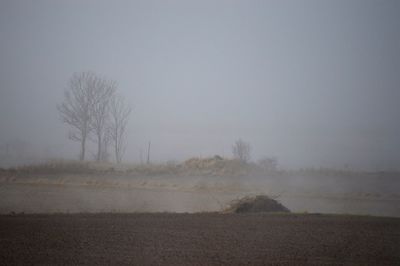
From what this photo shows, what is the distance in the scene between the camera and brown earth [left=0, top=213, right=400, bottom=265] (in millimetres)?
8172

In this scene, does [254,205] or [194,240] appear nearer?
[194,240]

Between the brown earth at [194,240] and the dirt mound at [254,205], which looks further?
the dirt mound at [254,205]

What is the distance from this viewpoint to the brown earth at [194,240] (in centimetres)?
817

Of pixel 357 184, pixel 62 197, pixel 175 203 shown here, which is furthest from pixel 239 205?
pixel 357 184

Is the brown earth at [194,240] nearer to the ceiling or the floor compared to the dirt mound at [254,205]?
nearer to the floor

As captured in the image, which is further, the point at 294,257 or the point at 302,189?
the point at 302,189

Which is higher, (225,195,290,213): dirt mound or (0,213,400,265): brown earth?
(225,195,290,213): dirt mound

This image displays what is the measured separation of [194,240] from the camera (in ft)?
32.3

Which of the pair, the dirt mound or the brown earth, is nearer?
the brown earth

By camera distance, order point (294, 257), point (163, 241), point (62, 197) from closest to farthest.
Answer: point (294, 257)
point (163, 241)
point (62, 197)

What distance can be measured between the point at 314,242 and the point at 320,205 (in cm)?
1408

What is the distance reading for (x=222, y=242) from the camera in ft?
31.9

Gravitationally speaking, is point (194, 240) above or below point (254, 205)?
below

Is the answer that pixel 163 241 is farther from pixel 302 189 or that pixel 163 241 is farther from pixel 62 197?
pixel 302 189
